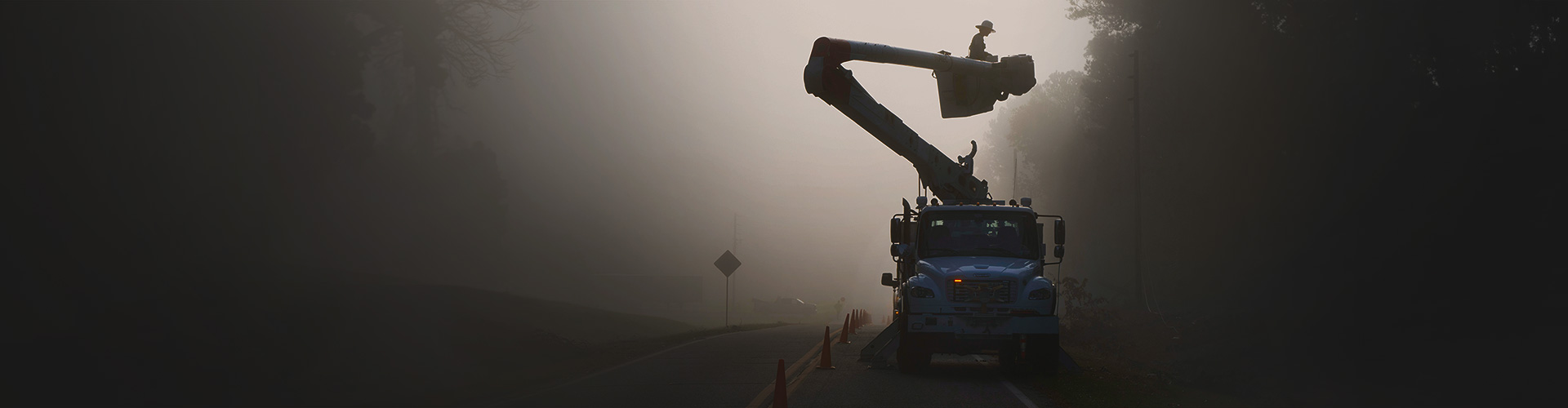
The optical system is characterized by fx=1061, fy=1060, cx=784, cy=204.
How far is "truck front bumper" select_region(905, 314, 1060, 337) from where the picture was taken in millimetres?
16484

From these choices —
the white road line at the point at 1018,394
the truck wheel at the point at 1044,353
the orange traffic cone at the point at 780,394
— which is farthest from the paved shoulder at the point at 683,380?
the truck wheel at the point at 1044,353

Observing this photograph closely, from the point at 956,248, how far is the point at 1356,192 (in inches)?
1016

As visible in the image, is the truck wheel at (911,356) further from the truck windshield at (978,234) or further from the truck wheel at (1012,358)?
the truck windshield at (978,234)

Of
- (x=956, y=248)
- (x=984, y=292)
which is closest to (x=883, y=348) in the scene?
(x=956, y=248)

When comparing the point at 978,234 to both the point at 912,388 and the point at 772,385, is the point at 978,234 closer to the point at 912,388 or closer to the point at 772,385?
the point at 912,388

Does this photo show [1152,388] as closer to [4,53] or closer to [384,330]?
[384,330]

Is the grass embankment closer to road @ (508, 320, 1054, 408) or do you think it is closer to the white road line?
the white road line

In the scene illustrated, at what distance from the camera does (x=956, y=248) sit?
17891mm

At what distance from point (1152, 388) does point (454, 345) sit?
578 inches

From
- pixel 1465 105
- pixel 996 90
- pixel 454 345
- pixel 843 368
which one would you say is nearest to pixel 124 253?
pixel 454 345

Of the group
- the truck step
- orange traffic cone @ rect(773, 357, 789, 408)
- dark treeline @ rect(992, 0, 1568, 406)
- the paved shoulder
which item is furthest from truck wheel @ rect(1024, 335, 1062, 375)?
orange traffic cone @ rect(773, 357, 789, 408)

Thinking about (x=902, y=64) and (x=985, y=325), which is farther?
(x=902, y=64)

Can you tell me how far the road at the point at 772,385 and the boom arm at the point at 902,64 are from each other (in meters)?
3.57

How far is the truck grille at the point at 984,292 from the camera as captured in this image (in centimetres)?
1658
